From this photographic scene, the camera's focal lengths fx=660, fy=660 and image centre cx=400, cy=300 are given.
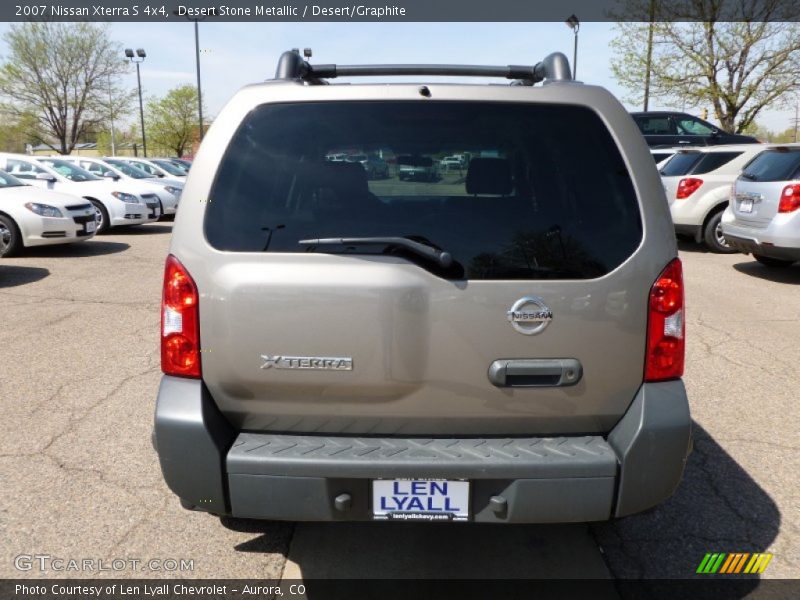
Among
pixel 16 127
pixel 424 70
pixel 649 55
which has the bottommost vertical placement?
pixel 424 70

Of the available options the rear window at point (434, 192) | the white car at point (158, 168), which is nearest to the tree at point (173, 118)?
the white car at point (158, 168)

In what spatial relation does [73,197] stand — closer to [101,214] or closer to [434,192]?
[101,214]

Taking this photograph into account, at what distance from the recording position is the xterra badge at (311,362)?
7.07ft

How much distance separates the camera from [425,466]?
6.98 ft

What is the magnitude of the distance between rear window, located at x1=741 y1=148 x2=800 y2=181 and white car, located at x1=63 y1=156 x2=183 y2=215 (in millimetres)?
11467

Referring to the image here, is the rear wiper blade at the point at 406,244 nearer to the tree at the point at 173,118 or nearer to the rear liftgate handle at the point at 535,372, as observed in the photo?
the rear liftgate handle at the point at 535,372

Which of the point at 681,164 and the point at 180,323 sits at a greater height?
the point at 681,164

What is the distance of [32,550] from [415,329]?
6.43ft

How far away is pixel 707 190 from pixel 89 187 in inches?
465

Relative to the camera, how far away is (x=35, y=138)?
4691cm

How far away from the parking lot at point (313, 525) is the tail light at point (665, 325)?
948 mm

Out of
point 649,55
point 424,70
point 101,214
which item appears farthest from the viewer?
point 649,55

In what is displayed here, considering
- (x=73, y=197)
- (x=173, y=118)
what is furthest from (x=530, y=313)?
(x=173, y=118)

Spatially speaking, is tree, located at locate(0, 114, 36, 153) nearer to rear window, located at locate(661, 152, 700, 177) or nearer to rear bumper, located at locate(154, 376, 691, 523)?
rear window, located at locate(661, 152, 700, 177)
